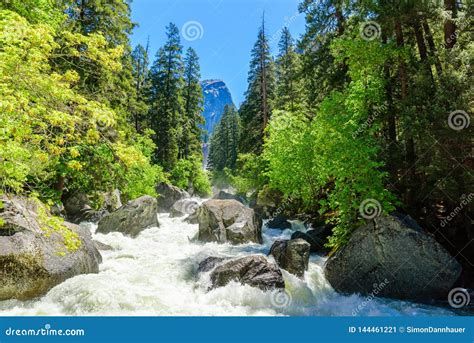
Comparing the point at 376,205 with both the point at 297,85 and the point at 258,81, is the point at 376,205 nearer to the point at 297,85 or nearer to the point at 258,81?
the point at 297,85

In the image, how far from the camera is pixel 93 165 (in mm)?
16766

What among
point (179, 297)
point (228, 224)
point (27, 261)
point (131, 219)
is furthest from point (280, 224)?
point (27, 261)

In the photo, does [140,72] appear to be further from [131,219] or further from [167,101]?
[131,219]

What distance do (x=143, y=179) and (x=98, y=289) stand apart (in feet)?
55.6

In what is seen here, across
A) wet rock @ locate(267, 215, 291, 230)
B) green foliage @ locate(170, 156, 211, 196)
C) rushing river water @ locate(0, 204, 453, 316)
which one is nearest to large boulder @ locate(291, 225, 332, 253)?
rushing river water @ locate(0, 204, 453, 316)

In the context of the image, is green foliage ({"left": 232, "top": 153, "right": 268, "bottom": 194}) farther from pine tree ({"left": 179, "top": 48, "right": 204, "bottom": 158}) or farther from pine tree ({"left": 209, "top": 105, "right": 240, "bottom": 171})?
pine tree ({"left": 209, "top": 105, "right": 240, "bottom": 171})

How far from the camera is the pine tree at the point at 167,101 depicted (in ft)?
127

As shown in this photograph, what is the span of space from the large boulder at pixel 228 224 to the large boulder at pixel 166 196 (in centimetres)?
1552

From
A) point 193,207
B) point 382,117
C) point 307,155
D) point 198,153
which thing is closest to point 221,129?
point 198,153

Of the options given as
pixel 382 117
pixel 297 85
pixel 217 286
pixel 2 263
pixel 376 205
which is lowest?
pixel 217 286

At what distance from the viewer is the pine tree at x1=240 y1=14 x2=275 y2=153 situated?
111 feet

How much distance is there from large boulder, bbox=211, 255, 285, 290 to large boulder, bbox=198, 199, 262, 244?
5.54 meters

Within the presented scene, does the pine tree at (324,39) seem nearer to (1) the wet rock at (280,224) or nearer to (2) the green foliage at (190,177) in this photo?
(1) the wet rock at (280,224)

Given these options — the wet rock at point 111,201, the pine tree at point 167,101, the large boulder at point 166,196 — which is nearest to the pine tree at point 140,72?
the pine tree at point 167,101
